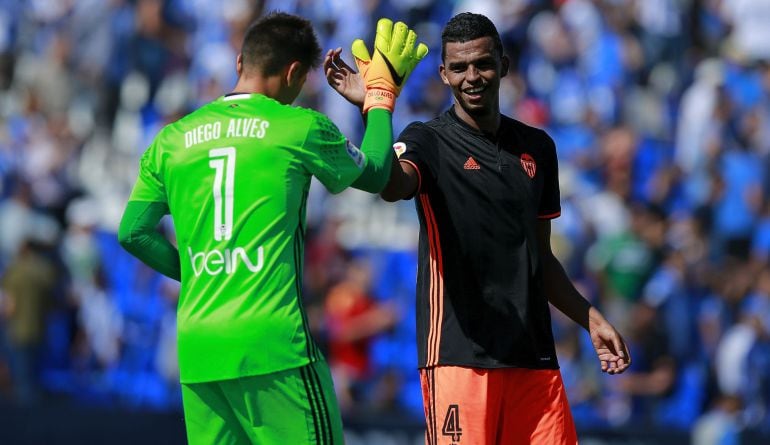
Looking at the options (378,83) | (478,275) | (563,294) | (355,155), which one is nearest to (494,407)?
(478,275)

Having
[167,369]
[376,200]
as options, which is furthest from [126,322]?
[376,200]

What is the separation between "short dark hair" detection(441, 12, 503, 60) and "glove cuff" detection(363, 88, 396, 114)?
58 centimetres

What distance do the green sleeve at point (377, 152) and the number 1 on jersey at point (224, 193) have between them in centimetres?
48

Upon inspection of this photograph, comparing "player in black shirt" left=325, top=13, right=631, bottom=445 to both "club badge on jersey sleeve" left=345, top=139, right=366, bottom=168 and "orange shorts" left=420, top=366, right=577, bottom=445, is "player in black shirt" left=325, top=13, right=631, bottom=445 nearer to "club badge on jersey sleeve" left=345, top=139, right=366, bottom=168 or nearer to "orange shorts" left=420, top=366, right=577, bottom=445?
"orange shorts" left=420, top=366, right=577, bottom=445

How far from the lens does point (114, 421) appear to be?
Result: 11914 millimetres

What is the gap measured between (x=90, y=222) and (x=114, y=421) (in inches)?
115

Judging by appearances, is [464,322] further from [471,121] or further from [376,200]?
[376,200]

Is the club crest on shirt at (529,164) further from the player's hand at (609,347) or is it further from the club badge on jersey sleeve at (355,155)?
the club badge on jersey sleeve at (355,155)

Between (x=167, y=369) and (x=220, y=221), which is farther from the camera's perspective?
(x=167, y=369)

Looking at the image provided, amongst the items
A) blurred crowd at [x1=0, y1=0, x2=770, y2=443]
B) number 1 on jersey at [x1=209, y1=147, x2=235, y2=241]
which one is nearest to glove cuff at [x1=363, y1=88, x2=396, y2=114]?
number 1 on jersey at [x1=209, y1=147, x2=235, y2=241]

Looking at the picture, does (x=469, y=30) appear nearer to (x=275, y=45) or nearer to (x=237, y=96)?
(x=275, y=45)

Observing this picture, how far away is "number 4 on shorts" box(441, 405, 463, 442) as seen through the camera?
5.63 metres

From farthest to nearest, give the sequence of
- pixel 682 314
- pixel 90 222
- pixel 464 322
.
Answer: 1. pixel 90 222
2. pixel 682 314
3. pixel 464 322

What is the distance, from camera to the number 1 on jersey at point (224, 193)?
4.96 meters
